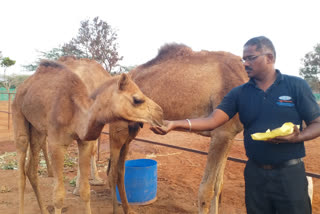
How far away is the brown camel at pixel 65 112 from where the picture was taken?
8.86 ft

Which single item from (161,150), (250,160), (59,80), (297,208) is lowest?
(161,150)

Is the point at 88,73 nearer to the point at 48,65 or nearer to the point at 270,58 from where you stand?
the point at 48,65

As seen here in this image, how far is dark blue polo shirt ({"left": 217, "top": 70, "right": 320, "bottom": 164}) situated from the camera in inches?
77.7

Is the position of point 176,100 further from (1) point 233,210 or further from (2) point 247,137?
(1) point 233,210

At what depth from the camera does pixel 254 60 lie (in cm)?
216

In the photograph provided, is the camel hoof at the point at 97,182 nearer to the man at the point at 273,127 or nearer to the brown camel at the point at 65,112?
the brown camel at the point at 65,112

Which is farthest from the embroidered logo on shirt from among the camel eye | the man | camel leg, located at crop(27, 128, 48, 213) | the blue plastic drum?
camel leg, located at crop(27, 128, 48, 213)

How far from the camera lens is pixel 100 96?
2.93 meters

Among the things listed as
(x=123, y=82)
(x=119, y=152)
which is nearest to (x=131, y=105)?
(x=123, y=82)

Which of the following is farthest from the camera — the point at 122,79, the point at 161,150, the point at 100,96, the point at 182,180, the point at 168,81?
the point at 161,150

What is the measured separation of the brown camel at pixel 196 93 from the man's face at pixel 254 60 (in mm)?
1427

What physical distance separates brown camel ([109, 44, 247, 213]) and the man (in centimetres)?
124

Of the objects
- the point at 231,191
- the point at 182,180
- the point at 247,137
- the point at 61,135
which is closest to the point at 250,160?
the point at 247,137

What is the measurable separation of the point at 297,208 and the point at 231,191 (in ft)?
11.1
